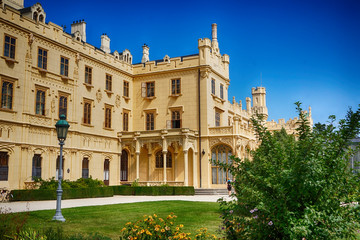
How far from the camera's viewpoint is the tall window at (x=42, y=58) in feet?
86.6

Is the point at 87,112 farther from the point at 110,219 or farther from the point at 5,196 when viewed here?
the point at 110,219

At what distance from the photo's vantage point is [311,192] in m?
5.74

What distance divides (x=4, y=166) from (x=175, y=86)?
17572 millimetres

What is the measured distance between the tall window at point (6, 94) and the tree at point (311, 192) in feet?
70.8

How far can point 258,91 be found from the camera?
7281cm

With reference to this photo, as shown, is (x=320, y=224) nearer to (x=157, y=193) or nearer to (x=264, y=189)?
(x=264, y=189)

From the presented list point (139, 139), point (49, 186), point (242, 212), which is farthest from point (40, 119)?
point (242, 212)

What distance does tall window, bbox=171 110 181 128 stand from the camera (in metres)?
34.6

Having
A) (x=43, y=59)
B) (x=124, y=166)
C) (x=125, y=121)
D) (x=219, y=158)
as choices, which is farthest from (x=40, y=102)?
(x=219, y=158)

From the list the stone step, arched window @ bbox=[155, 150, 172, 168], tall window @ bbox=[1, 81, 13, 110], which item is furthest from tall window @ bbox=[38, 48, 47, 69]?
the stone step

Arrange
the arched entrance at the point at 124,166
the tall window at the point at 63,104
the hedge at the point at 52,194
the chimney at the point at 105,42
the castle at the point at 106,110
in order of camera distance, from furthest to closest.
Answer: the chimney at the point at 105,42
the arched entrance at the point at 124,166
the tall window at the point at 63,104
the castle at the point at 106,110
the hedge at the point at 52,194

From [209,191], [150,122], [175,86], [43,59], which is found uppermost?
[43,59]

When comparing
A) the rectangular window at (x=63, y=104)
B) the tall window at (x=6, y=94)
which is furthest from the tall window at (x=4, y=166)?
the rectangular window at (x=63, y=104)

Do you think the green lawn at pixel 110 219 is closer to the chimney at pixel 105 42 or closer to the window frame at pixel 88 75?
the window frame at pixel 88 75
